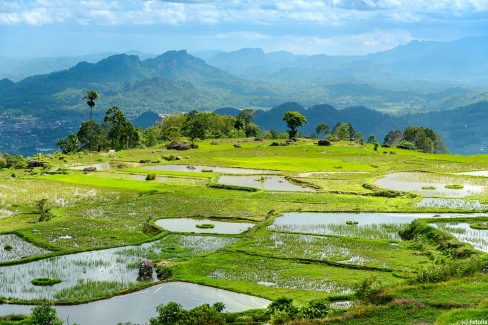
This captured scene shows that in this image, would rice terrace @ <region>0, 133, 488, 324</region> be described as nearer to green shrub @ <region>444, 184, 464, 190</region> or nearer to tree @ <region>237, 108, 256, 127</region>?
green shrub @ <region>444, 184, 464, 190</region>

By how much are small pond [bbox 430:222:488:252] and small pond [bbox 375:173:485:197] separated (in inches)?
489

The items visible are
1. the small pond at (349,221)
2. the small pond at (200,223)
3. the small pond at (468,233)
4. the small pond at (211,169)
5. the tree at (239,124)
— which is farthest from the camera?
the tree at (239,124)

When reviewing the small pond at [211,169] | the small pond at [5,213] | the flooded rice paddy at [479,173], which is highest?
the flooded rice paddy at [479,173]

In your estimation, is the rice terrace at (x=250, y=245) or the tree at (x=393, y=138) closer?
the rice terrace at (x=250, y=245)

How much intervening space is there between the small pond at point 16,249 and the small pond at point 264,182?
23.2 meters

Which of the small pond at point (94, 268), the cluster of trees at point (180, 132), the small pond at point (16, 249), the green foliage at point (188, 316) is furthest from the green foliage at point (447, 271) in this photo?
the cluster of trees at point (180, 132)

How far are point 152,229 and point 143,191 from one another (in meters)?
13.4

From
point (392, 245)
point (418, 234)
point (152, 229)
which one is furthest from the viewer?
point (152, 229)

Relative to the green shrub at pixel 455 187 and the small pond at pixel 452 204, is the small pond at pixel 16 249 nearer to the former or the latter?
the small pond at pixel 452 204

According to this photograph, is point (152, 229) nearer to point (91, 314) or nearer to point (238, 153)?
point (91, 314)

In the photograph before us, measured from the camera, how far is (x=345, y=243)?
29.3 m

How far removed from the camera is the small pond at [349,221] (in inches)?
1257

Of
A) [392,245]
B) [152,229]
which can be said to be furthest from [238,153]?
[392,245]

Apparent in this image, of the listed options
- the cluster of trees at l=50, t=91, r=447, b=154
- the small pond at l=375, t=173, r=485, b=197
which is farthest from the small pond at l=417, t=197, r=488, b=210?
the cluster of trees at l=50, t=91, r=447, b=154
